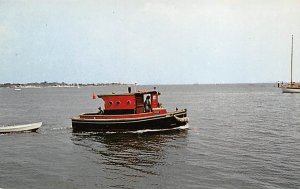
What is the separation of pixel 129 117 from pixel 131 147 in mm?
5667

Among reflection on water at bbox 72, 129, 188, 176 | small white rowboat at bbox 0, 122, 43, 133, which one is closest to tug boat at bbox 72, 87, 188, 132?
reflection on water at bbox 72, 129, 188, 176

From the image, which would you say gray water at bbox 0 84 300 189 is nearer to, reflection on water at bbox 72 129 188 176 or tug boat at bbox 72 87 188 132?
reflection on water at bbox 72 129 188 176

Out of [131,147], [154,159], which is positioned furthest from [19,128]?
[154,159]

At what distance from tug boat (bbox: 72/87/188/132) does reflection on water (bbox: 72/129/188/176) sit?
683 millimetres

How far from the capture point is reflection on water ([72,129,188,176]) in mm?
21013

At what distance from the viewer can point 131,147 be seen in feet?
85.9

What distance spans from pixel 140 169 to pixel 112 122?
12.7 metres

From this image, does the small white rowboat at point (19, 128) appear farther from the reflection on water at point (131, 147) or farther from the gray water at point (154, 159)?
the reflection on water at point (131, 147)

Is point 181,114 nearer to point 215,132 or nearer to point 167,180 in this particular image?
point 215,132

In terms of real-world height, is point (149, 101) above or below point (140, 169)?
above

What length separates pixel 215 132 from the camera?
33250mm

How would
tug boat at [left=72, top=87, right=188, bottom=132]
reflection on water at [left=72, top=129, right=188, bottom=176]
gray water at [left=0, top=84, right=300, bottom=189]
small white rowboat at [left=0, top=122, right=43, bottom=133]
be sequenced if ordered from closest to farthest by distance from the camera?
gray water at [left=0, top=84, right=300, bottom=189], reflection on water at [left=72, top=129, right=188, bottom=176], tug boat at [left=72, top=87, right=188, bottom=132], small white rowboat at [left=0, top=122, right=43, bottom=133]

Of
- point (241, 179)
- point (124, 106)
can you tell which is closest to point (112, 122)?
point (124, 106)

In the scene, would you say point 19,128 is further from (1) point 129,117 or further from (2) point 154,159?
(2) point 154,159
